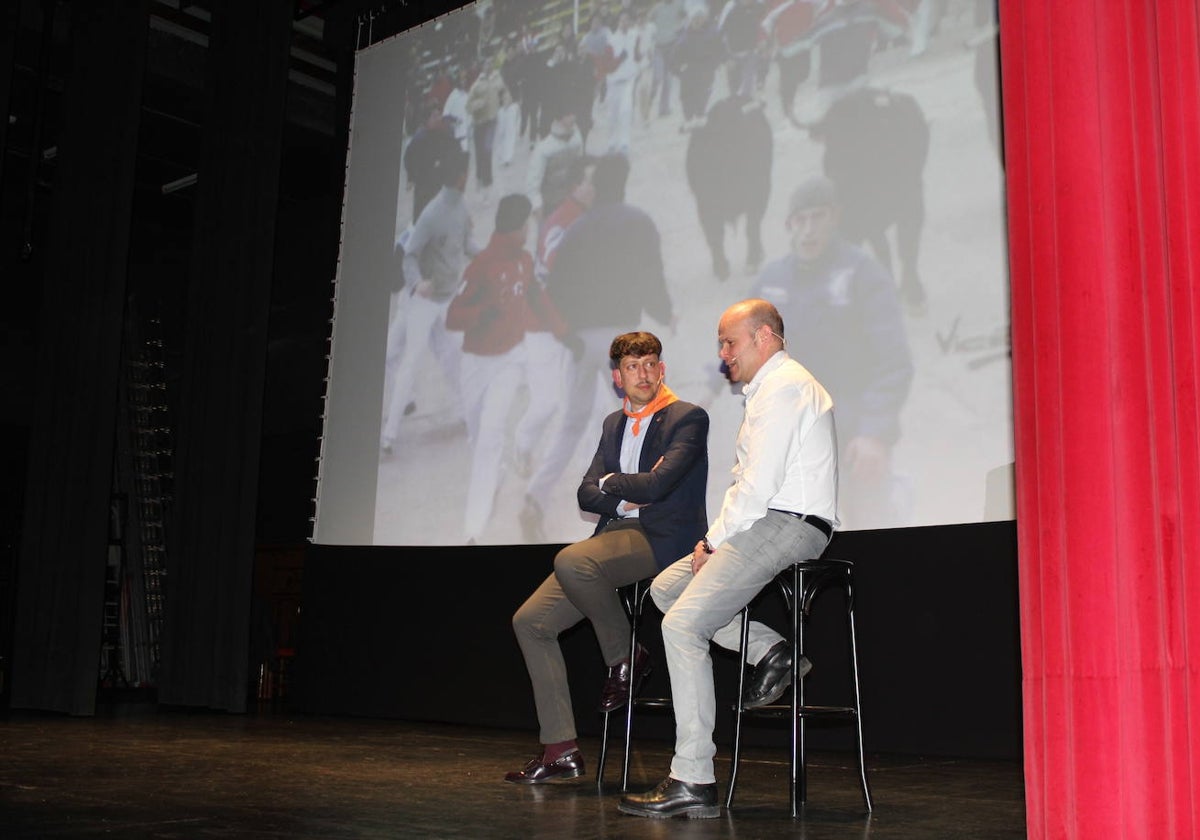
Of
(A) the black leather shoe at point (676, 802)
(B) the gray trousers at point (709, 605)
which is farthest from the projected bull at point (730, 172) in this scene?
(A) the black leather shoe at point (676, 802)

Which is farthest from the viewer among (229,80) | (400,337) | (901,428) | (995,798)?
(229,80)

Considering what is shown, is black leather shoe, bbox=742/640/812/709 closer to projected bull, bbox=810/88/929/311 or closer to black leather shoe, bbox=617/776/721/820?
black leather shoe, bbox=617/776/721/820

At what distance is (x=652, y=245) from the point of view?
4930 millimetres

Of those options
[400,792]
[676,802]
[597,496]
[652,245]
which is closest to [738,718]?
[676,802]

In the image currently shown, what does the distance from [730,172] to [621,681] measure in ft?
7.85

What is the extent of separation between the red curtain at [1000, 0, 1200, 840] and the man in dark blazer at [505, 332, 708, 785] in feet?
5.58

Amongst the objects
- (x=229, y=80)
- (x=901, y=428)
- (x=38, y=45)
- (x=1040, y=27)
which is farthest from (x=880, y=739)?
(x=38, y=45)

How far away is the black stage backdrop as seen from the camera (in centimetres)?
414

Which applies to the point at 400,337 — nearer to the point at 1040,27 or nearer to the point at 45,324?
the point at 45,324

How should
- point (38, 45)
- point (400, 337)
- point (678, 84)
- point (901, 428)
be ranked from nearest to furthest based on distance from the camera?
point (901, 428), point (678, 84), point (400, 337), point (38, 45)

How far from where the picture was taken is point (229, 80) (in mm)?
6445

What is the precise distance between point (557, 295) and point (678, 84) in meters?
1.08

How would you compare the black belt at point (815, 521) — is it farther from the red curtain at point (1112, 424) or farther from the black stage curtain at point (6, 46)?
the black stage curtain at point (6, 46)

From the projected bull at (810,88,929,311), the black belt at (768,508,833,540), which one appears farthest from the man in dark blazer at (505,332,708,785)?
the projected bull at (810,88,929,311)
